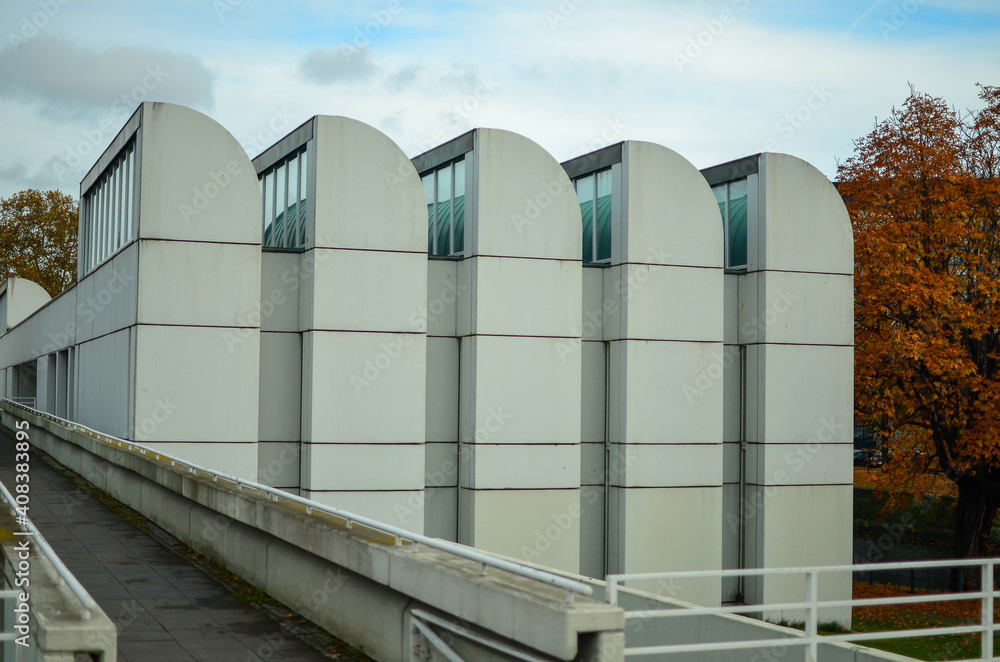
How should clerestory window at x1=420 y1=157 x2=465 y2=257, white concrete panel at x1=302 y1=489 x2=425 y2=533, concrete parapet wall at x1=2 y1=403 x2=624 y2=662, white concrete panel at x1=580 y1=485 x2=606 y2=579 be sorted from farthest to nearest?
1. clerestory window at x1=420 y1=157 x2=465 y2=257
2. white concrete panel at x1=580 y1=485 x2=606 y2=579
3. white concrete panel at x1=302 y1=489 x2=425 y2=533
4. concrete parapet wall at x1=2 y1=403 x2=624 y2=662

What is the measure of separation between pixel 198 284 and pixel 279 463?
3.29 meters

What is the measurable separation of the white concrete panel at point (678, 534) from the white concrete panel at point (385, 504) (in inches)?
146

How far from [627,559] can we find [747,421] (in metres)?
3.83

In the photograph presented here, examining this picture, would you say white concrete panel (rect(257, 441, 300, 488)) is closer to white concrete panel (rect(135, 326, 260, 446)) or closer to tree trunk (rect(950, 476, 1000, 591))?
white concrete panel (rect(135, 326, 260, 446))

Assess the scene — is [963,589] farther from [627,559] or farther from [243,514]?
[243,514]

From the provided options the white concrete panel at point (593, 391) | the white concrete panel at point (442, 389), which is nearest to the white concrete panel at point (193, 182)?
the white concrete panel at point (442, 389)

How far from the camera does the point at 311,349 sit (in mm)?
17016

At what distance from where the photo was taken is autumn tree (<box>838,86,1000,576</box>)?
2186cm

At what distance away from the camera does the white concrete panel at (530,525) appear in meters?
17.6

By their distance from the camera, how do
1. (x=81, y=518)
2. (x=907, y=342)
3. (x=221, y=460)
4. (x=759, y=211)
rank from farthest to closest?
(x=907, y=342) < (x=759, y=211) < (x=221, y=460) < (x=81, y=518)

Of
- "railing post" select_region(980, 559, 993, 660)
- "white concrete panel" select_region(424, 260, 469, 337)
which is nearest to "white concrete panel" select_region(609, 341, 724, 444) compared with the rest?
"white concrete panel" select_region(424, 260, 469, 337)

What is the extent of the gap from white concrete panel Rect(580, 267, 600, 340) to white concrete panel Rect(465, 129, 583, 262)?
0.90 metres

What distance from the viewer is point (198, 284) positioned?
16797mm

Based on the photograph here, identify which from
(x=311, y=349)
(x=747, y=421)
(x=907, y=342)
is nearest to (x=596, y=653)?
(x=311, y=349)
